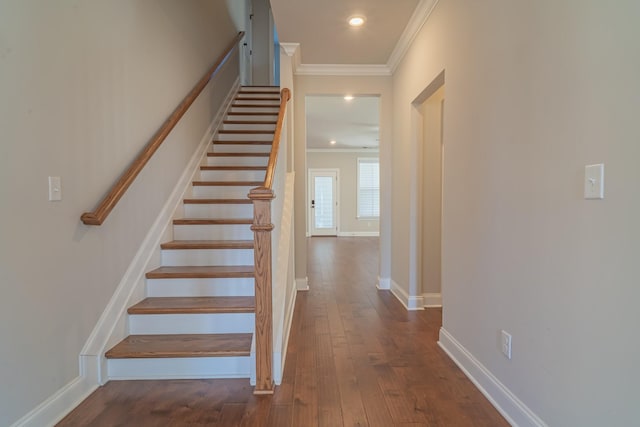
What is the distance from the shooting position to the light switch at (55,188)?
1.57 metres

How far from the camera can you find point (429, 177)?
10.8ft

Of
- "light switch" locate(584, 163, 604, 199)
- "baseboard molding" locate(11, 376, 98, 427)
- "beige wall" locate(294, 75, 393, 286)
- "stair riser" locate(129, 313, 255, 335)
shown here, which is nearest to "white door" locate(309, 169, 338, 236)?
"beige wall" locate(294, 75, 393, 286)

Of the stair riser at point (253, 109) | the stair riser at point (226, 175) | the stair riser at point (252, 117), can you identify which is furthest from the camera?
the stair riser at point (253, 109)

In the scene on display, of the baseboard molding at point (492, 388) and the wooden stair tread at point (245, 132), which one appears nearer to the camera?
the baseboard molding at point (492, 388)

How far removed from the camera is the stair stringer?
5.99ft

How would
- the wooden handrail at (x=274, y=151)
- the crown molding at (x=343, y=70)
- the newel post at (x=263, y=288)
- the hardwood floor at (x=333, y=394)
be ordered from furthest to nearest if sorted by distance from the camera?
the crown molding at (x=343, y=70), the wooden handrail at (x=274, y=151), the newel post at (x=263, y=288), the hardwood floor at (x=333, y=394)

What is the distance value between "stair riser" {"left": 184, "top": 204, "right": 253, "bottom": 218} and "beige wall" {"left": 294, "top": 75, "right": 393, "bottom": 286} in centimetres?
91

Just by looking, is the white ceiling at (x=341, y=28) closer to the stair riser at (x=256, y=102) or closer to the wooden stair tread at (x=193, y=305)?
the stair riser at (x=256, y=102)

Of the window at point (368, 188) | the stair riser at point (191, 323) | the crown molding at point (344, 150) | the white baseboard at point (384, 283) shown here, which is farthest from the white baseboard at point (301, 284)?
the crown molding at point (344, 150)

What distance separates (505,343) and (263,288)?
1267 mm

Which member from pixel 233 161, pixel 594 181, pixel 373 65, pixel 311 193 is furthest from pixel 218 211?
pixel 311 193

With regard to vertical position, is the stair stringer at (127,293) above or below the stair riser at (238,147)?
below

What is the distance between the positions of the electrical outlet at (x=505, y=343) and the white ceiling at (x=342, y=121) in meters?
3.58

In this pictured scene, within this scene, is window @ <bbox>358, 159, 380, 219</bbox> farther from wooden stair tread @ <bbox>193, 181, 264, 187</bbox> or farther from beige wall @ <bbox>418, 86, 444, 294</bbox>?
wooden stair tread @ <bbox>193, 181, 264, 187</bbox>
